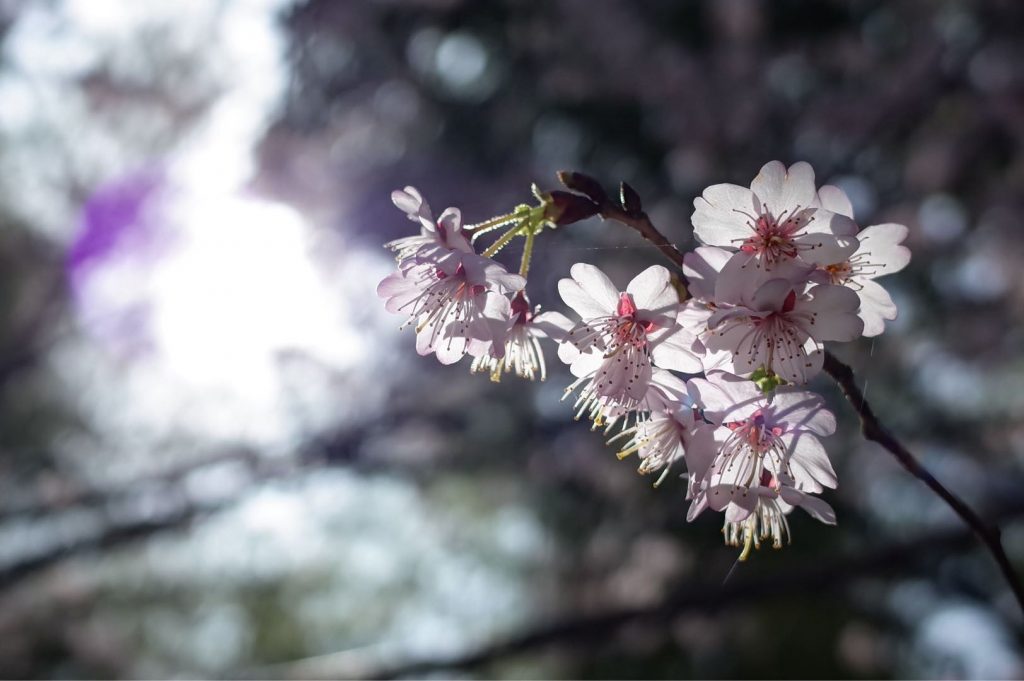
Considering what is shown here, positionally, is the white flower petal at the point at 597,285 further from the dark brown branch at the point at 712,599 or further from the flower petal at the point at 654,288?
the dark brown branch at the point at 712,599

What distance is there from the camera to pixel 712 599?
2377 millimetres

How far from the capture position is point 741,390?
0.68 meters

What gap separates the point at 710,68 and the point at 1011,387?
2186 mm

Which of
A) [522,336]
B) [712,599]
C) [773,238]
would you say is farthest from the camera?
[712,599]

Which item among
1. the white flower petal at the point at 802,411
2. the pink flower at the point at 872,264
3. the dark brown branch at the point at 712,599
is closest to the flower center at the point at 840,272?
the pink flower at the point at 872,264

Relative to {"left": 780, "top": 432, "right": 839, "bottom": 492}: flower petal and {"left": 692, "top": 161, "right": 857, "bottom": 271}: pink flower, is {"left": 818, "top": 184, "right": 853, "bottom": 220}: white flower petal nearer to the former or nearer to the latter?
{"left": 692, "top": 161, "right": 857, "bottom": 271}: pink flower

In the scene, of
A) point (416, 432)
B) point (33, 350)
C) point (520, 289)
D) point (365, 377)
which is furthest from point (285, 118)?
point (520, 289)

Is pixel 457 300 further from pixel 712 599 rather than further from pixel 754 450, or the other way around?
pixel 712 599

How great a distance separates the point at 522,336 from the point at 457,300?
0.08 metres

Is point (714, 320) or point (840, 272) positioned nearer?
point (714, 320)

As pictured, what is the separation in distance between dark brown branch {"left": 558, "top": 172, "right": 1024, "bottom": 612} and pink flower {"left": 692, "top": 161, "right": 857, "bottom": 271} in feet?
0.26

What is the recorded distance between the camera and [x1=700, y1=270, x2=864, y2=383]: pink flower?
0.61m

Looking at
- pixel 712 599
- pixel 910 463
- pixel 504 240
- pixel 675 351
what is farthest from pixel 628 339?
pixel 712 599

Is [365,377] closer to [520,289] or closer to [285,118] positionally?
[285,118]
